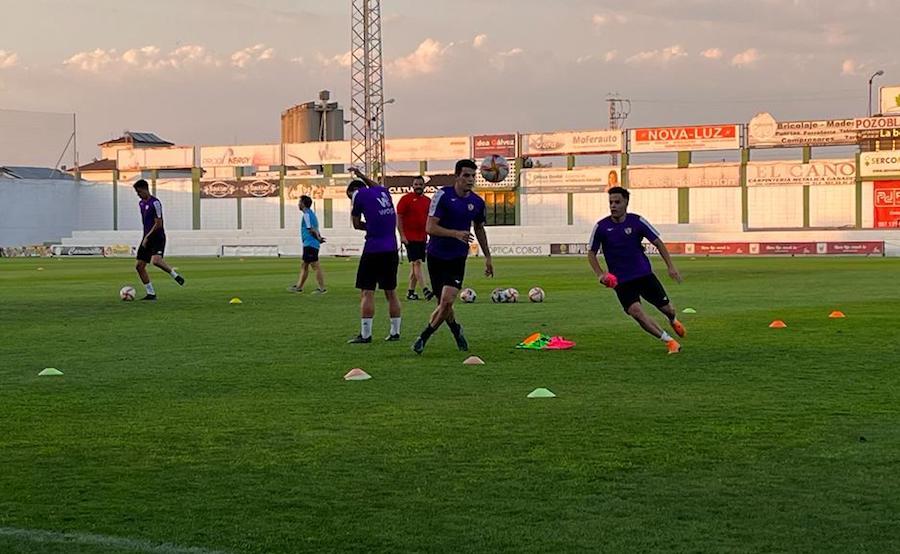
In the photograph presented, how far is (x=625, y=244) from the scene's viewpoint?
12953 mm

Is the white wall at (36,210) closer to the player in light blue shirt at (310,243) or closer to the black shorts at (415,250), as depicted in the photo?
the player in light blue shirt at (310,243)

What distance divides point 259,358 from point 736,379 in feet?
15.4

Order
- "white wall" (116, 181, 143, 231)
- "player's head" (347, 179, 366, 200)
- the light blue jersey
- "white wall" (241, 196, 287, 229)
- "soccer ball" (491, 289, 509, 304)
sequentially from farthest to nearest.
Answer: "white wall" (116, 181, 143, 231)
"white wall" (241, 196, 287, 229)
the light blue jersey
"soccer ball" (491, 289, 509, 304)
"player's head" (347, 179, 366, 200)

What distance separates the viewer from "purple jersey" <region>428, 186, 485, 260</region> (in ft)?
42.4

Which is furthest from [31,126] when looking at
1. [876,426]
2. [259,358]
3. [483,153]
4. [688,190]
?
[876,426]

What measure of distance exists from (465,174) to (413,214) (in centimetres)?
869

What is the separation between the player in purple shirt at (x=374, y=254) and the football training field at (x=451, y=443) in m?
0.55

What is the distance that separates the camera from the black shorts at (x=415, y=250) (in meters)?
21.7

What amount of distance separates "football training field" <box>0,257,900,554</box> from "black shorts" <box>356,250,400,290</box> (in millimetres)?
711

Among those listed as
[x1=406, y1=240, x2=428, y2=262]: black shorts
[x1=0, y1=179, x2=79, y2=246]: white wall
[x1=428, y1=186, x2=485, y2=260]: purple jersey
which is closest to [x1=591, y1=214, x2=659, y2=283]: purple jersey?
[x1=428, y1=186, x2=485, y2=260]: purple jersey

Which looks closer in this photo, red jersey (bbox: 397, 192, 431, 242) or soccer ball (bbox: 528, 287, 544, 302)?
red jersey (bbox: 397, 192, 431, 242)

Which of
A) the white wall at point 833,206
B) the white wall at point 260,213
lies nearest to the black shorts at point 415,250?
the white wall at point 833,206

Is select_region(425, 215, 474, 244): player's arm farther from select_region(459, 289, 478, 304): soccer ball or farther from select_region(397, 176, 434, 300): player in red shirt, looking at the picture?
select_region(459, 289, 478, 304): soccer ball

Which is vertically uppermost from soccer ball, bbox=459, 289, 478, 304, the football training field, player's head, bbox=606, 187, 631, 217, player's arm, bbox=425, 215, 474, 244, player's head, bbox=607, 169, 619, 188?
player's head, bbox=607, 169, 619, 188
